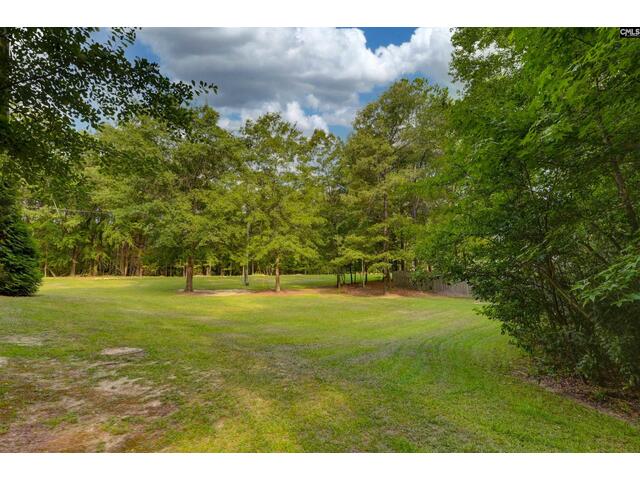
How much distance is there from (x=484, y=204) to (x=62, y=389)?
4.60 metres

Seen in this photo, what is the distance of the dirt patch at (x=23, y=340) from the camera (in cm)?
436

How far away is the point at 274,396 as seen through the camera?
2.93 meters

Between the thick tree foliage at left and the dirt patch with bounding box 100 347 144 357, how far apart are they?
2411 millimetres

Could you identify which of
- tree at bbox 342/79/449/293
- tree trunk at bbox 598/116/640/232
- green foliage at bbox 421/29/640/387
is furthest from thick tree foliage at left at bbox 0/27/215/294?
tree at bbox 342/79/449/293

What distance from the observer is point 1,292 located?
8555mm

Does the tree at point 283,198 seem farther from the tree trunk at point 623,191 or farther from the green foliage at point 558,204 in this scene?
the tree trunk at point 623,191

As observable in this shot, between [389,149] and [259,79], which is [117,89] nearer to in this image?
[259,79]

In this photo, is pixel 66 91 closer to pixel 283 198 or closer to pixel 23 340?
pixel 23 340

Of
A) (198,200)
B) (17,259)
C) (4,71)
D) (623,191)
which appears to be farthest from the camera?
(198,200)

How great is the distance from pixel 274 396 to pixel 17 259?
31.0 feet

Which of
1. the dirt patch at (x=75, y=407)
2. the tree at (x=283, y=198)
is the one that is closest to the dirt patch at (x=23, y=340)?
the dirt patch at (x=75, y=407)

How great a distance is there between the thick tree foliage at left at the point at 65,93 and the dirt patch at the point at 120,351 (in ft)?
7.91

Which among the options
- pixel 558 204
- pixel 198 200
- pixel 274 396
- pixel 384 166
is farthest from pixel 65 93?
pixel 384 166

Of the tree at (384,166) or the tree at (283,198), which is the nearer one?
the tree at (283,198)
